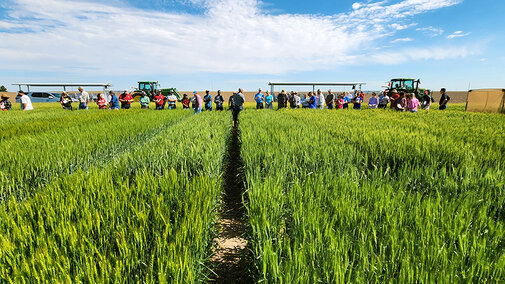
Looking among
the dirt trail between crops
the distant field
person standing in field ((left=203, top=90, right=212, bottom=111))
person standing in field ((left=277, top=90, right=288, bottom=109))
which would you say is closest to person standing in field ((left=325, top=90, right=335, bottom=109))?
person standing in field ((left=277, top=90, right=288, bottom=109))

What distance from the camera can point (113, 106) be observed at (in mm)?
13695

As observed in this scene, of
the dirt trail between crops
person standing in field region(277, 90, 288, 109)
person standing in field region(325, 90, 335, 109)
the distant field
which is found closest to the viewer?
the distant field

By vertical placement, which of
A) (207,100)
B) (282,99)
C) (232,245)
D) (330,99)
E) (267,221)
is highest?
(330,99)

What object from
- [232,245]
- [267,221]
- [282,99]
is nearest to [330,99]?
[282,99]

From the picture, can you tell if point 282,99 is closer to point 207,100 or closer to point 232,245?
point 207,100

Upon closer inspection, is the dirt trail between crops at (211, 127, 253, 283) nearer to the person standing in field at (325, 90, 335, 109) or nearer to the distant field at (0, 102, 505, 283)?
the distant field at (0, 102, 505, 283)

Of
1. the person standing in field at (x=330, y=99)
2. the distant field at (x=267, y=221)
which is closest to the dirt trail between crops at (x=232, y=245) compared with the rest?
the distant field at (x=267, y=221)

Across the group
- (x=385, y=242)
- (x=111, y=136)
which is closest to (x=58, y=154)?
(x=111, y=136)

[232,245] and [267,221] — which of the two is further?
[232,245]

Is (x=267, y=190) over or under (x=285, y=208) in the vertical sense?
over

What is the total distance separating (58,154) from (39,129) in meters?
4.01

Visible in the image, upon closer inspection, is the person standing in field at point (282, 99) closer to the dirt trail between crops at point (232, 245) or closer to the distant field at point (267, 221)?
A: the dirt trail between crops at point (232, 245)

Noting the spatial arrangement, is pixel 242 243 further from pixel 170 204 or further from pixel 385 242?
pixel 385 242

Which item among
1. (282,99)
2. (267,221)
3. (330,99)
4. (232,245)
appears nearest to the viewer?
(267,221)
